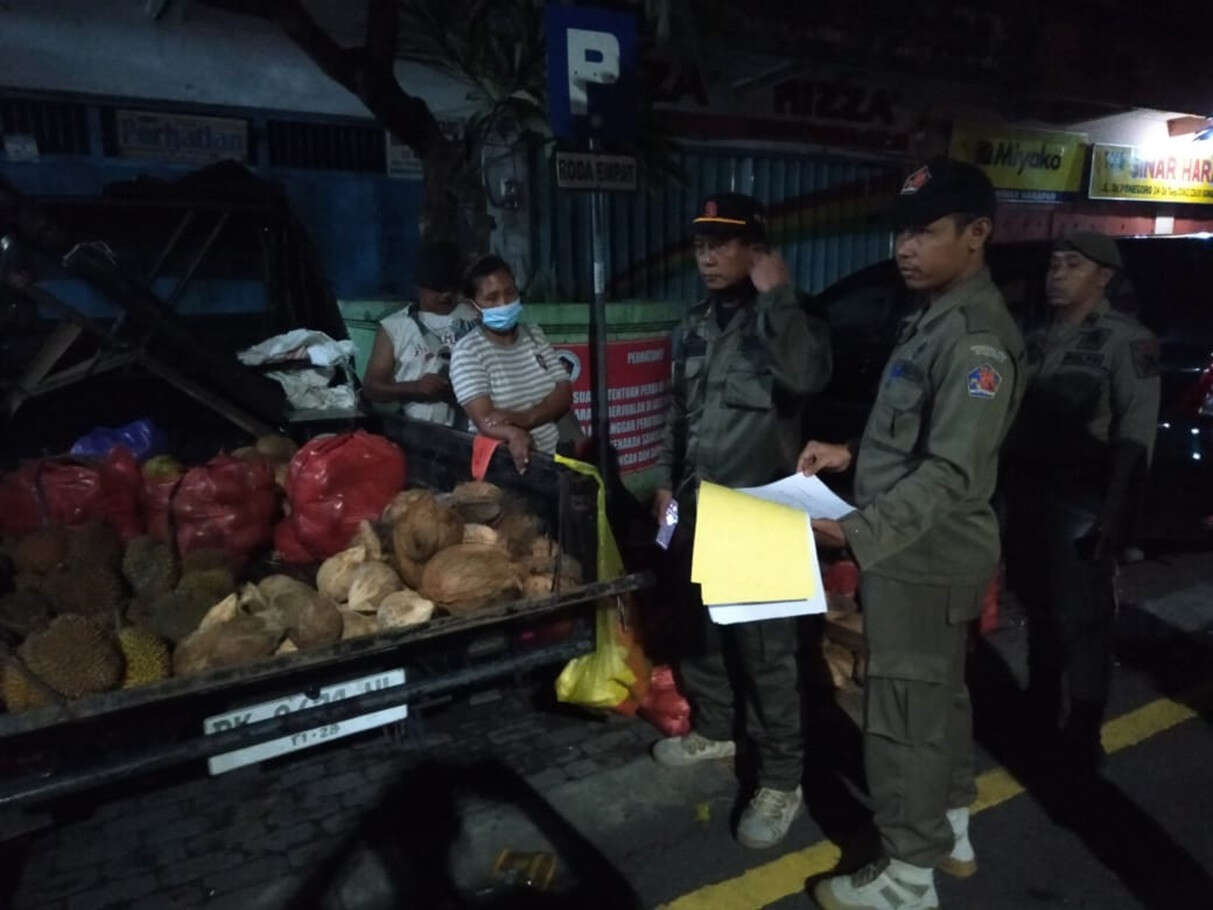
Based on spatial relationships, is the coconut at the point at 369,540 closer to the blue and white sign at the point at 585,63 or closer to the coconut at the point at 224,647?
the coconut at the point at 224,647

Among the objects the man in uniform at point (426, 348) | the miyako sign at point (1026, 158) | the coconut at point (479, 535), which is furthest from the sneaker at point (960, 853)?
the miyako sign at point (1026, 158)

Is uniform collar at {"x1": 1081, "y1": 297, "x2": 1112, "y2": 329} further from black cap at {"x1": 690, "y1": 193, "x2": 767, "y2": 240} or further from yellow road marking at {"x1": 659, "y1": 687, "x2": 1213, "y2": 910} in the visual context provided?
yellow road marking at {"x1": 659, "y1": 687, "x2": 1213, "y2": 910}

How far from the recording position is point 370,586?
2.73 m

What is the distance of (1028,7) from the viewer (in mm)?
8367

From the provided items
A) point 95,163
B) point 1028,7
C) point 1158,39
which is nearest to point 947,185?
point 95,163

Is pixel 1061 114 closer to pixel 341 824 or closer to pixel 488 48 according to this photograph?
pixel 488 48

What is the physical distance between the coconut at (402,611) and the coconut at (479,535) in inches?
12.6

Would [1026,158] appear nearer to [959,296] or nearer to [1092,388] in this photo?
[1092,388]

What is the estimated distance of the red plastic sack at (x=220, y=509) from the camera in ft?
9.94

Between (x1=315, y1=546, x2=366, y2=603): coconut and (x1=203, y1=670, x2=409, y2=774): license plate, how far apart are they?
34 centimetres

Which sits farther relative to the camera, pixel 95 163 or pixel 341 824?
pixel 95 163

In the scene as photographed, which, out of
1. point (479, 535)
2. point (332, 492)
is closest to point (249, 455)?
point (332, 492)

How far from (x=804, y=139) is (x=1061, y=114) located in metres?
4.89

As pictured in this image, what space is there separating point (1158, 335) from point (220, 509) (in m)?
5.15
